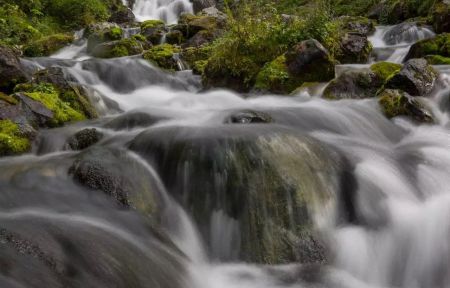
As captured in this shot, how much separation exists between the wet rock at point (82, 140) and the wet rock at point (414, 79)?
578 cm

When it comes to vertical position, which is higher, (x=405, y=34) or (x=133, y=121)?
(x=133, y=121)

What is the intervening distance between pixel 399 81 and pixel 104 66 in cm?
805

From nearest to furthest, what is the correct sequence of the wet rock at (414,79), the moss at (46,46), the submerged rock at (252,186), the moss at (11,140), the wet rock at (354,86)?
the submerged rock at (252,186) < the moss at (11,140) < the wet rock at (414,79) < the wet rock at (354,86) < the moss at (46,46)

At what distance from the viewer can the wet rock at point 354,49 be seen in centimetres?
1223

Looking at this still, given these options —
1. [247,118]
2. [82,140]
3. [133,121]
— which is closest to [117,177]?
[82,140]

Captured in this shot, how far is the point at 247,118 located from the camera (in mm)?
6996

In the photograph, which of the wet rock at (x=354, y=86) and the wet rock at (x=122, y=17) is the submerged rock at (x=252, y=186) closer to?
the wet rock at (x=354, y=86)

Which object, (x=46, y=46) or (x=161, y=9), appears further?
(x=161, y=9)

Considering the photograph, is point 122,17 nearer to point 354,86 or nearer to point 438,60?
point 438,60

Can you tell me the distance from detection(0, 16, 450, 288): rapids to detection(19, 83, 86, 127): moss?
1400 millimetres

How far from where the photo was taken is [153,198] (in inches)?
202

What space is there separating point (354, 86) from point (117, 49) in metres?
9.56

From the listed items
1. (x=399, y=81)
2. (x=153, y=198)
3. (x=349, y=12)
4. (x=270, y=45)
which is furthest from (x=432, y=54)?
(x=349, y=12)

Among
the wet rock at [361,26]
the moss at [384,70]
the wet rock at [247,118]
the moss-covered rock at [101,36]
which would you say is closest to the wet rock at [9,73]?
the wet rock at [247,118]
